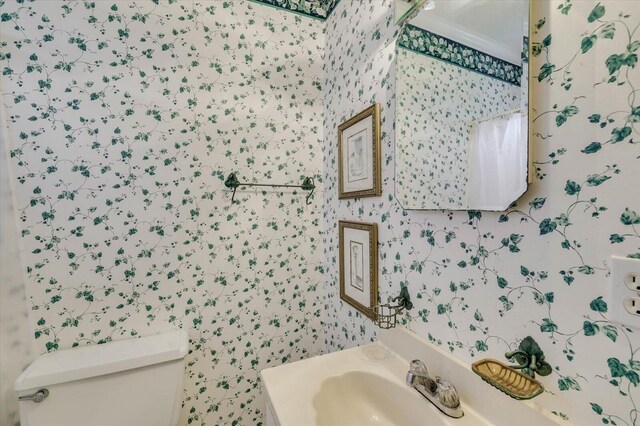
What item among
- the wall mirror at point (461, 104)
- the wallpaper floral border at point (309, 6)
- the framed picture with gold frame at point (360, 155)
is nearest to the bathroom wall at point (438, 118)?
the wall mirror at point (461, 104)

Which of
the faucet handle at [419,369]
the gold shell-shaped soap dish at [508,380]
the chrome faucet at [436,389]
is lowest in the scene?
the chrome faucet at [436,389]

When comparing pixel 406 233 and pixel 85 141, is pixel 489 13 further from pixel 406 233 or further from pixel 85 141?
pixel 85 141

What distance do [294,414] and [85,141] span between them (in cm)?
128

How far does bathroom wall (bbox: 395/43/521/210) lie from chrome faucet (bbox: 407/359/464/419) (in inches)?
19.0

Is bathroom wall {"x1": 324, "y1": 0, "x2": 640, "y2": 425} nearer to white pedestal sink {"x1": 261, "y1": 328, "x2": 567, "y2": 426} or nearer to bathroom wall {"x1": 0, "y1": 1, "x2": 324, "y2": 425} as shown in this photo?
white pedestal sink {"x1": 261, "y1": 328, "x2": 567, "y2": 426}

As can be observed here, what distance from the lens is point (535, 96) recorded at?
1.97 feet

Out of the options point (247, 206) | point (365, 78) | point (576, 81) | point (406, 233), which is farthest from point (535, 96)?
point (247, 206)

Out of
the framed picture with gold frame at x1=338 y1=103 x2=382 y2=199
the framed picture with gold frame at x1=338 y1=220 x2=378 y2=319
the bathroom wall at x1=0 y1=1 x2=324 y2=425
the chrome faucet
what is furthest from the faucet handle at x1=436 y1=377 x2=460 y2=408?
the bathroom wall at x1=0 y1=1 x2=324 y2=425

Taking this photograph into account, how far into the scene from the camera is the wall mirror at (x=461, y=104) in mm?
639

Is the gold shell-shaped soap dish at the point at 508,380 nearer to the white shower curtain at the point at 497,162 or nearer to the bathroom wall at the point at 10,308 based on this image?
the white shower curtain at the point at 497,162

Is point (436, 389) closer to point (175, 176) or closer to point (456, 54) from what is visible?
point (456, 54)

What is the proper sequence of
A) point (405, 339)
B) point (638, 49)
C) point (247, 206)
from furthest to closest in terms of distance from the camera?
point (247, 206) → point (405, 339) → point (638, 49)

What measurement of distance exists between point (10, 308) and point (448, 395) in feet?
4.85

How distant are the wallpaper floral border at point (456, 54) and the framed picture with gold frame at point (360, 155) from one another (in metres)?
0.24
